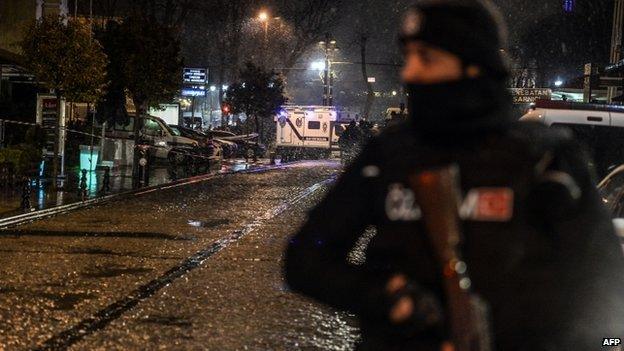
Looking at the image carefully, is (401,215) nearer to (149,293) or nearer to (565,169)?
(565,169)

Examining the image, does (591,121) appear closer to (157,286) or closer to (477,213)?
(157,286)

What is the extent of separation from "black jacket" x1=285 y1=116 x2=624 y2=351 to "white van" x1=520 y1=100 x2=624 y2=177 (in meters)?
6.09

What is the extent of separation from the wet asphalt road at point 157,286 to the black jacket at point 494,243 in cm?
395

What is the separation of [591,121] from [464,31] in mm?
6793

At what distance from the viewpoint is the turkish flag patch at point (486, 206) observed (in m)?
1.85

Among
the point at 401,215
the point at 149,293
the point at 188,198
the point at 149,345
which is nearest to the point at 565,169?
the point at 401,215

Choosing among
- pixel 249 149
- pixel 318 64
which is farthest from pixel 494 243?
pixel 318 64

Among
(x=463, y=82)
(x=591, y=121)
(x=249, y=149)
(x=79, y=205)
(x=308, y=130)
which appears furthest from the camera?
(x=308, y=130)

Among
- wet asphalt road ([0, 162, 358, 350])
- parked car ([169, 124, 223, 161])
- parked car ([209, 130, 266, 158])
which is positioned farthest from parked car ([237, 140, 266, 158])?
wet asphalt road ([0, 162, 358, 350])

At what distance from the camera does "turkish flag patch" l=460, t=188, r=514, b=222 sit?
72.8 inches

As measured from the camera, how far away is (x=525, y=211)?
1.90 m

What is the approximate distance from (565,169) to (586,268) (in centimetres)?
24

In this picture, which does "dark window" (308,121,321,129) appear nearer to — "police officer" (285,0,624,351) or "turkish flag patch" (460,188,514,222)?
"police officer" (285,0,624,351)

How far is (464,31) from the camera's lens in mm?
1922
